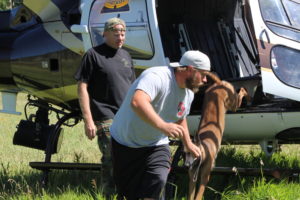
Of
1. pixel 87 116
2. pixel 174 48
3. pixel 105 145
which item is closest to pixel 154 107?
pixel 87 116

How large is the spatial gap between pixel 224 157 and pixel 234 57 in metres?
1.16

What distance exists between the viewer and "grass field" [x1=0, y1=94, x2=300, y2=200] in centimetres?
526

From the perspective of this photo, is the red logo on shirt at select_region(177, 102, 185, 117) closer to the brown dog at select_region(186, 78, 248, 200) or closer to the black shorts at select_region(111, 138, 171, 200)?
the black shorts at select_region(111, 138, 171, 200)

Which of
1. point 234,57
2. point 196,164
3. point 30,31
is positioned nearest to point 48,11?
point 30,31

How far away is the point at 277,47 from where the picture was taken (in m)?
5.54

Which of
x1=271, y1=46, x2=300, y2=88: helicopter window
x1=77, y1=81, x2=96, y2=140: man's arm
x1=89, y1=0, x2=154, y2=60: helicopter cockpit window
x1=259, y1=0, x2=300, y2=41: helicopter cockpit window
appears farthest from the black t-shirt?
x1=259, y1=0, x2=300, y2=41: helicopter cockpit window

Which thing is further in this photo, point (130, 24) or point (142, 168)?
point (130, 24)

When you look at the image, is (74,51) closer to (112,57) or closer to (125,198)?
(112,57)

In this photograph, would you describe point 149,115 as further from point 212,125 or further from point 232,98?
point 232,98

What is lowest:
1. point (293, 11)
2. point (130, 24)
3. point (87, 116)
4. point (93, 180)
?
point (93, 180)

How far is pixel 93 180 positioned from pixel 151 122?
5.39ft

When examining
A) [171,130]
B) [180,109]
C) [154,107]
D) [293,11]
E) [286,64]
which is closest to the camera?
[171,130]

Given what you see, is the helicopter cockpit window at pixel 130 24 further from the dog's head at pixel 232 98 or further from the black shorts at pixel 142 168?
the black shorts at pixel 142 168

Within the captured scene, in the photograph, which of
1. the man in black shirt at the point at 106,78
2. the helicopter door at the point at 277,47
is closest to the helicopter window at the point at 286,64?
the helicopter door at the point at 277,47
